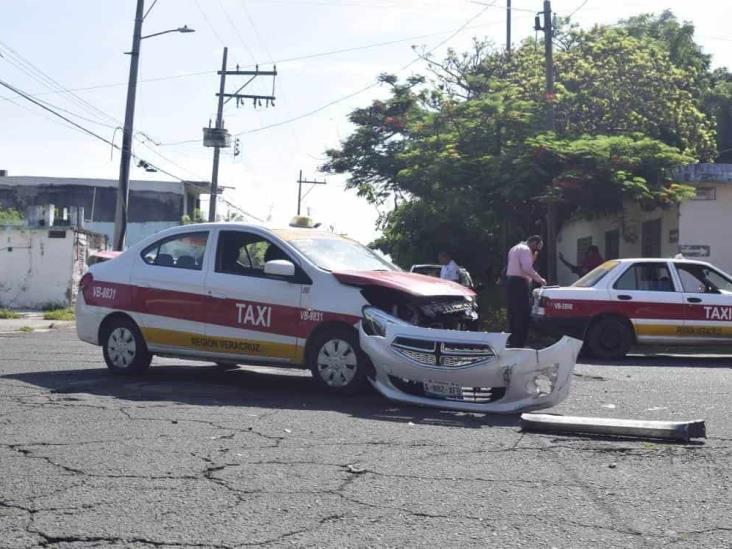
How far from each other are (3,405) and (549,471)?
4.90 m

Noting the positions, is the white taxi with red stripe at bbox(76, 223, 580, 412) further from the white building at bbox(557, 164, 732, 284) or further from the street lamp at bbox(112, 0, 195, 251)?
the street lamp at bbox(112, 0, 195, 251)

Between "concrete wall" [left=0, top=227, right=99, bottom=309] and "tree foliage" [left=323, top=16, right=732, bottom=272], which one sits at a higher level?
"tree foliage" [left=323, top=16, right=732, bottom=272]

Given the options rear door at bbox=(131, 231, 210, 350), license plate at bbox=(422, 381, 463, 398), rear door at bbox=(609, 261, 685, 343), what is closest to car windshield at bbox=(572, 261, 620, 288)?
rear door at bbox=(609, 261, 685, 343)

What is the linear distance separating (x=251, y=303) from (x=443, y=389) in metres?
2.47

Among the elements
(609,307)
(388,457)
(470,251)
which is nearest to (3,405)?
(388,457)

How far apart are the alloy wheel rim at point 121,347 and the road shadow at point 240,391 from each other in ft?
0.63

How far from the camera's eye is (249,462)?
249 inches

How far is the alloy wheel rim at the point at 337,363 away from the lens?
30.8ft

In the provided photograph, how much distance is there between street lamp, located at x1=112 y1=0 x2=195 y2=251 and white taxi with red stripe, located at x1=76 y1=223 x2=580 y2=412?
60.4 ft

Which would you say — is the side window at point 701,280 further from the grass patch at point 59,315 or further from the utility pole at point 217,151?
the utility pole at point 217,151

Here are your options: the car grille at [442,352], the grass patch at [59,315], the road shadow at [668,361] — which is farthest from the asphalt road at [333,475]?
the grass patch at [59,315]

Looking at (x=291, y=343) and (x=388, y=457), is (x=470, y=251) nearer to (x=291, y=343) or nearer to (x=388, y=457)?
(x=291, y=343)

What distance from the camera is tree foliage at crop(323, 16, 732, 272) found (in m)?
21.6

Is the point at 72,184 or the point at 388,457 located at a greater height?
the point at 72,184
